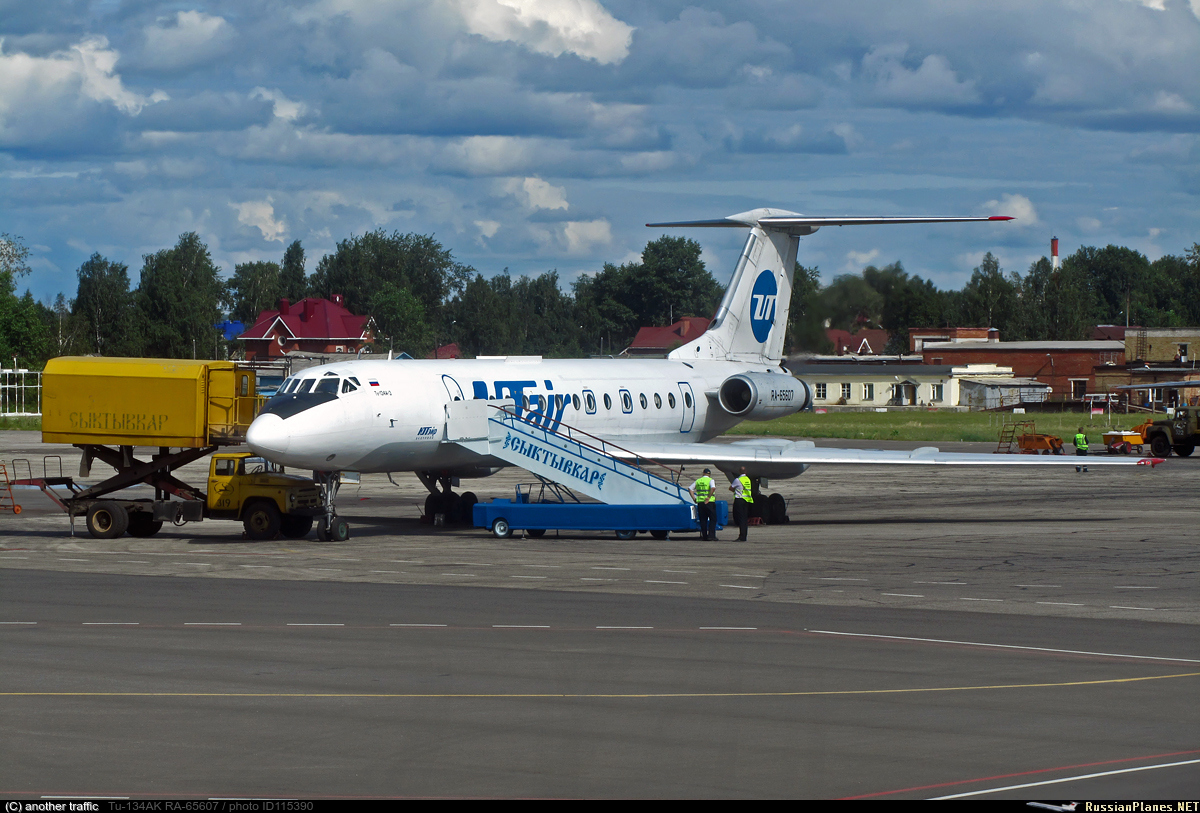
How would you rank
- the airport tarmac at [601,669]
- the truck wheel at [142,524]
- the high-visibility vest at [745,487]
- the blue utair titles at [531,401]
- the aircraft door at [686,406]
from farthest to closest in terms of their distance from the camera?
1. the aircraft door at [686,406]
2. the blue utair titles at [531,401]
3. the truck wheel at [142,524]
4. the high-visibility vest at [745,487]
5. the airport tarmac at [601,669]

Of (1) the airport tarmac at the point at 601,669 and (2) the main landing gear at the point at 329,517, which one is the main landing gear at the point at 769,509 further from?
(2) the main landing gear at the point at 329,517

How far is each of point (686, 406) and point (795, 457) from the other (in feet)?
19.0

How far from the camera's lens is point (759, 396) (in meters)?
36.5

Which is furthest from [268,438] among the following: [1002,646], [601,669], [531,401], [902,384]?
[902,384]

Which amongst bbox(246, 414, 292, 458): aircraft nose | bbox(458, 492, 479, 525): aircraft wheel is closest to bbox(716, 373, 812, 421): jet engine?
bbox(458, 492, 479, 525): aircraft wheel

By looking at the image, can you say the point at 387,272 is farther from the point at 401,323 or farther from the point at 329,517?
the point at 329,517

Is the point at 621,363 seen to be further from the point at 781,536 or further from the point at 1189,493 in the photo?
the point at 1189,493

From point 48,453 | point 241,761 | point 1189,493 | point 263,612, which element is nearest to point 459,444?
point 263,612

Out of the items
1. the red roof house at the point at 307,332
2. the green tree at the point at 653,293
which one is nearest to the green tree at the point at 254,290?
the red roof house at the point at 307,332

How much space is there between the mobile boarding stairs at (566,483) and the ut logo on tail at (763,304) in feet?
33.4

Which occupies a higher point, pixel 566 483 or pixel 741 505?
pixel 566 483

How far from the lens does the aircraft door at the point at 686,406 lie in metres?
36.7

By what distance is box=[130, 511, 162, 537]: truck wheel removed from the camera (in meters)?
30.1
